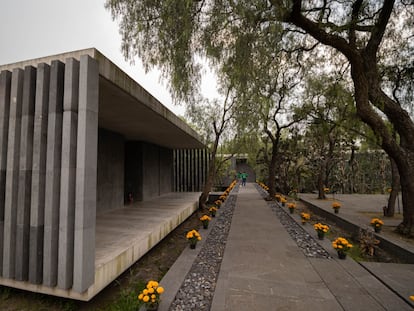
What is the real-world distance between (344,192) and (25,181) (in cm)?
1632

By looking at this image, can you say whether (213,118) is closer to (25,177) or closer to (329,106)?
(329,106)

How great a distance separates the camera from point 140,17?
12.3ft

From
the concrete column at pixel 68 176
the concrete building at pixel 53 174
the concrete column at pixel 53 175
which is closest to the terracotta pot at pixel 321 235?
the concrete building at pixel 53 174

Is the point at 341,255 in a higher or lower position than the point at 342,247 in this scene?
lower

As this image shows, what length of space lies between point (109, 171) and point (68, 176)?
456 centimetres

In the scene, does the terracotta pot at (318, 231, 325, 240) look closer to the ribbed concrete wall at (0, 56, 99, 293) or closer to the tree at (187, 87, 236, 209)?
the tree at (187, 87, 236, 209)

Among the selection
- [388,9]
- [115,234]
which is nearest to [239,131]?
[388,9]

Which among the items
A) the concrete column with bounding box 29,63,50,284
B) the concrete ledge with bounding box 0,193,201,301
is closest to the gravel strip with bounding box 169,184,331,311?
the concrete ledge with bounding box 0,193,201,301

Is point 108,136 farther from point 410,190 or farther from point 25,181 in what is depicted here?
point 410,190

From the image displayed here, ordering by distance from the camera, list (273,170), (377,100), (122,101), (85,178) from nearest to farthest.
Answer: (85,178), (122,101), (377,100), (273,170)

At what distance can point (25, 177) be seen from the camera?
100 inches

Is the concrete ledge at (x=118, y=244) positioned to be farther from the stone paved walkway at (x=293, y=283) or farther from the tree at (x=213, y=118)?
the tree at (x=213, y=118)

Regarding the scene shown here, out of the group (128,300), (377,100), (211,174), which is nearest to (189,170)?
(211,174)

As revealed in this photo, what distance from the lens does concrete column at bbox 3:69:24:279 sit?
101 inches
